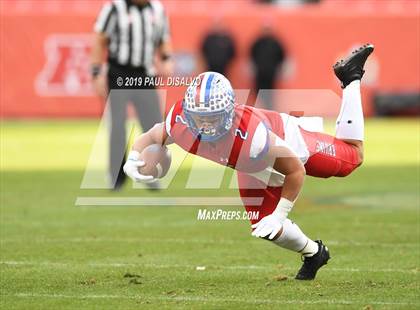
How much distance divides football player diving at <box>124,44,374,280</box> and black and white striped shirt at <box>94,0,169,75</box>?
4.23m

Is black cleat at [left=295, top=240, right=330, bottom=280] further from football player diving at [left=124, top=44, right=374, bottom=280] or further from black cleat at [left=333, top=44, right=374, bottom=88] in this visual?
black cleat at [left=333, top=44, right=374, bottom=88]

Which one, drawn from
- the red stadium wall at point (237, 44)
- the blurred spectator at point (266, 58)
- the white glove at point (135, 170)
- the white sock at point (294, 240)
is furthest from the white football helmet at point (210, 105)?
the red stadium wall at point (237, 44)

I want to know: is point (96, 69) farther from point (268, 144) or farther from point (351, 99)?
point (268, 144)

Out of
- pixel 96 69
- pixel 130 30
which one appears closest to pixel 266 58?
pixel 130 30

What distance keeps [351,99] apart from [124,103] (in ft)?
14.3

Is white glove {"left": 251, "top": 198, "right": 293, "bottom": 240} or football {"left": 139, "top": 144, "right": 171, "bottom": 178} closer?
white glove {"left": 251, "top": 198, "right": 293, "bottom": 240}

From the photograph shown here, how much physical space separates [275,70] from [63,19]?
4.28 m

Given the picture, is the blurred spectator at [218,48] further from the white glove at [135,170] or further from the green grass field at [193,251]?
the white glove at [135,170]

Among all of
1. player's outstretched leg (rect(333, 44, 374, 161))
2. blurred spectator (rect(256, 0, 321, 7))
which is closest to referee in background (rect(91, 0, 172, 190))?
player's outstretched leg (rect(333, 44, 374, 161))

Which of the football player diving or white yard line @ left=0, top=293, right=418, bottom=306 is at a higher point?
the football player diving

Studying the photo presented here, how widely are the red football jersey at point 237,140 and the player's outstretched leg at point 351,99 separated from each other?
631mm

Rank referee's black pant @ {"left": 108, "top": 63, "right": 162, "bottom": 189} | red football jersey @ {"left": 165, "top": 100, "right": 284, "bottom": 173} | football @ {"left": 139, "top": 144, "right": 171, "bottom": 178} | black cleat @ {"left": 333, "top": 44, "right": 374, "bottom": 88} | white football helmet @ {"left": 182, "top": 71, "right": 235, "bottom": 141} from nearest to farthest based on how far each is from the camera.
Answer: white football helmet @ {"left": 182, "top": 71, "right": 235, "bottom": 141} → red football jersey @ {"left": 165, "top": 100, "right": 284, "bottom": 173} → football @ {"left": 139, "top": 144, "right": 171, "bottom": 178} → black cleat @ {"left": 333, "top": 44, "right": 374, "bottom": 88} → referee's black pant @ {"left": 108, "top": 63, "right": 162, "bottom": 189}

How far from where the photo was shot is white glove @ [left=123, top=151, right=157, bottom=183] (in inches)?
215

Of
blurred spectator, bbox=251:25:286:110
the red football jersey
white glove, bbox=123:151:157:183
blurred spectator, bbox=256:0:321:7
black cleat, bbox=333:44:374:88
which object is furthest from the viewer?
blurred spectator, bbox=256:0:321:7
